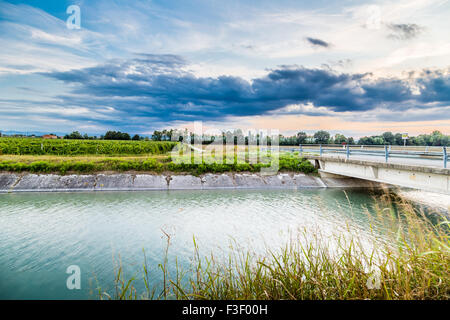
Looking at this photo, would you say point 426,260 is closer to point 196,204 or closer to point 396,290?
point 396,290

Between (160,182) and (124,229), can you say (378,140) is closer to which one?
(160,182)

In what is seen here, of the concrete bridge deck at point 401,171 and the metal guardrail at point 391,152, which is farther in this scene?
the metal guardrail at point 391,152

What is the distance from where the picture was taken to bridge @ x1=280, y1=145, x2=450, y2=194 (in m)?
10.0

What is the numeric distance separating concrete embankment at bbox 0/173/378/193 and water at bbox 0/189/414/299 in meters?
1.88

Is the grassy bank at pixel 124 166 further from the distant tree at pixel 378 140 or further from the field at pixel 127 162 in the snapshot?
the distant tree at pixel 378 140

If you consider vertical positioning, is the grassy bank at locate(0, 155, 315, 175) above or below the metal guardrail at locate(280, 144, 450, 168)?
below

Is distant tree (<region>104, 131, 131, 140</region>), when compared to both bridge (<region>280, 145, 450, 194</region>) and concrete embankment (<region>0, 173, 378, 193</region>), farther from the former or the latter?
bridge (<region>280, 145, 450, 194</region>)

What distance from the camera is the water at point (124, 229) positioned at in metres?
5.40

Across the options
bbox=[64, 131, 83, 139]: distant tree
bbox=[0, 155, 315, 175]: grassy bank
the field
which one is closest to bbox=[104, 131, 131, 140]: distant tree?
bbox=[64, 131, 83, 139]: distant tree

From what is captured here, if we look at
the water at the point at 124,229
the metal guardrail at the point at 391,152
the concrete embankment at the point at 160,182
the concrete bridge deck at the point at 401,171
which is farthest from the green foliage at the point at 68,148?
the concrete bridge deck at the point at 401,171

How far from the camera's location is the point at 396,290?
9.50 feet

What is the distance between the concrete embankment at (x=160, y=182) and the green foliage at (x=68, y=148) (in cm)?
988

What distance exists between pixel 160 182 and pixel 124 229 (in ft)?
32.4
